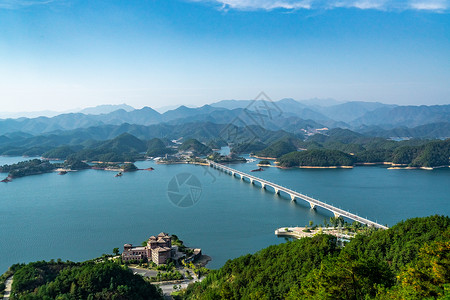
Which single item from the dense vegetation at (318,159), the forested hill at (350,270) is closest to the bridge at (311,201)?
the forested hill at (350,270)

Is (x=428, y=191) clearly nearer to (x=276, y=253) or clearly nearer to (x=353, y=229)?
(x=353, y=229)

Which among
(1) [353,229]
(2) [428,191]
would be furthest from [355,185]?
(1) [353,229]

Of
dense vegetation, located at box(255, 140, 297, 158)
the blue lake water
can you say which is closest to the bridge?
the blue lake water

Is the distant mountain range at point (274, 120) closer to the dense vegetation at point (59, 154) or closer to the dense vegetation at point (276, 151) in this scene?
the dense vegetation at point (276, 151)

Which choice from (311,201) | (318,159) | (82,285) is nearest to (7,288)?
(82,285)

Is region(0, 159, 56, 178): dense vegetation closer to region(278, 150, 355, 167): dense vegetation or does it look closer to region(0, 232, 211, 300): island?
region(278, 150, 355, 167): dense vegetation

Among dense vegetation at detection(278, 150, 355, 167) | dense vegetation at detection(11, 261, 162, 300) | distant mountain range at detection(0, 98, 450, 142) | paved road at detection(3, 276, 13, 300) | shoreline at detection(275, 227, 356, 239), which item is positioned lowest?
shoreline at detection(275, 227, 356, 239)

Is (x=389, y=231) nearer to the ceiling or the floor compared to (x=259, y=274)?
nearer to the ceiling
